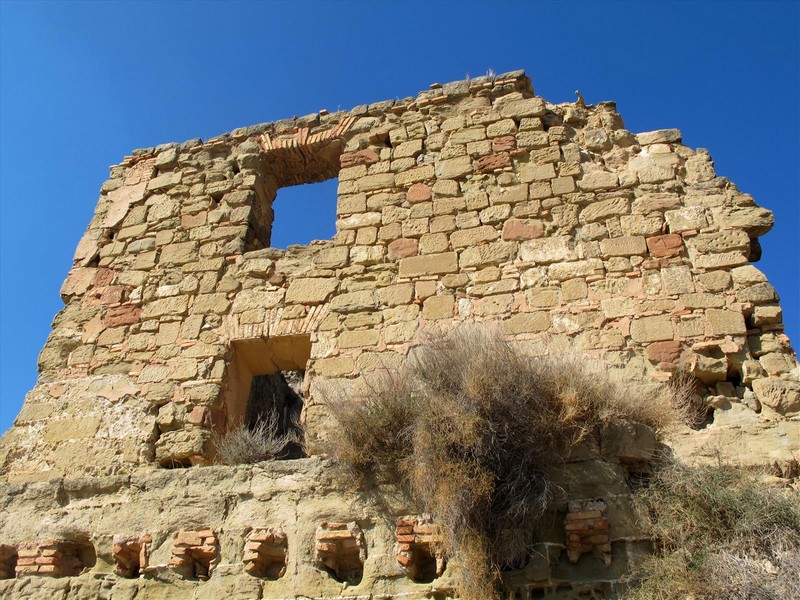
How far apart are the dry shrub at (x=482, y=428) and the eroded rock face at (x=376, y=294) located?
253mm

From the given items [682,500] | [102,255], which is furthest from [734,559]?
[102,255]

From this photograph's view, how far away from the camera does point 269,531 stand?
14.2ft

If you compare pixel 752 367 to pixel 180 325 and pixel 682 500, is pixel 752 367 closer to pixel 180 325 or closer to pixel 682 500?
pixel 682 500

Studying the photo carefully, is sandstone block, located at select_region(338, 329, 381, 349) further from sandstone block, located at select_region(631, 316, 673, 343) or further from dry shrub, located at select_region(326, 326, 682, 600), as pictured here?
sandstone block, located at select_region(631, 316, 673, 343)

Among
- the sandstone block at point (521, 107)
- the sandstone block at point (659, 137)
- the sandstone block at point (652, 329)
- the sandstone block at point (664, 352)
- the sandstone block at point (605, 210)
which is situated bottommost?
the sandstone block at point (664, 352)

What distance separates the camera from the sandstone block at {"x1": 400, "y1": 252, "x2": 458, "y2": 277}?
5.63 meters

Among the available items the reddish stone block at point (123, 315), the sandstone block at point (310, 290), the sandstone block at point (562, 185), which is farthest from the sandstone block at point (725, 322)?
the reddish stone block at point (123, 315)

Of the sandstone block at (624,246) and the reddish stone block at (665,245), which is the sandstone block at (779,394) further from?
the sandstone block at (624,246)

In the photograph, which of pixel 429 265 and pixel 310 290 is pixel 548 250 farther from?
pixel 310 290

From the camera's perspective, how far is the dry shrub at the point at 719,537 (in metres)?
3.38

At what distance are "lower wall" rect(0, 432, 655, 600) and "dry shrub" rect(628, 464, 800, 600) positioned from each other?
0.53 ft

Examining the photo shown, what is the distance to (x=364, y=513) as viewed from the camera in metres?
4.25

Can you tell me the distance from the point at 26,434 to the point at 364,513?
304cm

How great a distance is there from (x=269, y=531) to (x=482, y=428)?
147 centimetres
